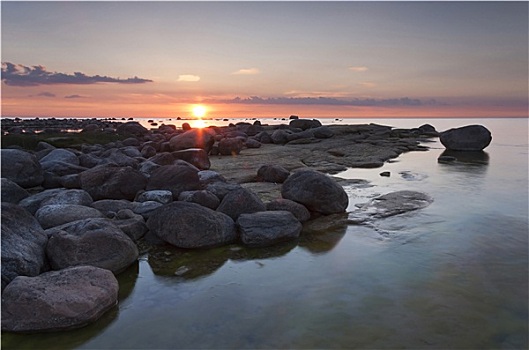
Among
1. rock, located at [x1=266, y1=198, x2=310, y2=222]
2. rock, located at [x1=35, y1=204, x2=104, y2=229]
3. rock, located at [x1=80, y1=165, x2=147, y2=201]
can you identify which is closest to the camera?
rock, located at [x1=35, y1=204, x2=104, y2=229]

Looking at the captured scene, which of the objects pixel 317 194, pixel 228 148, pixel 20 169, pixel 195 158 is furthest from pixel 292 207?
pixel 228 148

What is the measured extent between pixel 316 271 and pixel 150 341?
11.6 ft

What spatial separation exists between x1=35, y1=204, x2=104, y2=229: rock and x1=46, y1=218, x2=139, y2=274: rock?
3.05ft

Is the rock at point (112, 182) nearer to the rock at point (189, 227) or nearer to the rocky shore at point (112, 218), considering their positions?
the rocky shore at point (112, 218)

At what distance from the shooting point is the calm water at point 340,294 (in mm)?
5359

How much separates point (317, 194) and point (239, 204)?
2.54m

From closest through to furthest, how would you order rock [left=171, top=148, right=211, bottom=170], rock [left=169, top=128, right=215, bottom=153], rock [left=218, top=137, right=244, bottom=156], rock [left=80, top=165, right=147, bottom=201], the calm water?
1. the calm water
2. rock [left=80, top=165, right=147, bottom=201]
3. rock [left=171, top=148, right=211, bottom=170]
4. rock [left=169, top=128, right=215, bottom=153]
5. rock [left=218, top=137, right=244, bottom=156]

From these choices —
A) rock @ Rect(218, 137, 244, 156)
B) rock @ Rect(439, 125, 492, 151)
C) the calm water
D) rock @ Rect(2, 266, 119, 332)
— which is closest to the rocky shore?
rock @ Rect(2, 266, 119, 332)

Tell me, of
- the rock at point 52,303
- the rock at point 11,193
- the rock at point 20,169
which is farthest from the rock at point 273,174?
the rock at point 52,303

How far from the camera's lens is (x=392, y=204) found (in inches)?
483

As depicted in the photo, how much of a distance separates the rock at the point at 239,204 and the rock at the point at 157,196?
6.18 ft

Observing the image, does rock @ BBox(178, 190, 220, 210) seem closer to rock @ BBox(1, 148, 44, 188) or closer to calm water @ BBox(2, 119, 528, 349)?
calm water @ BBox(2, 119, 528, 349)

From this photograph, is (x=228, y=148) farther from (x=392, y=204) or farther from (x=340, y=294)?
(x=340, y=294)

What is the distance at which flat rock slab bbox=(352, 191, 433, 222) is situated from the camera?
11320 millimetres
